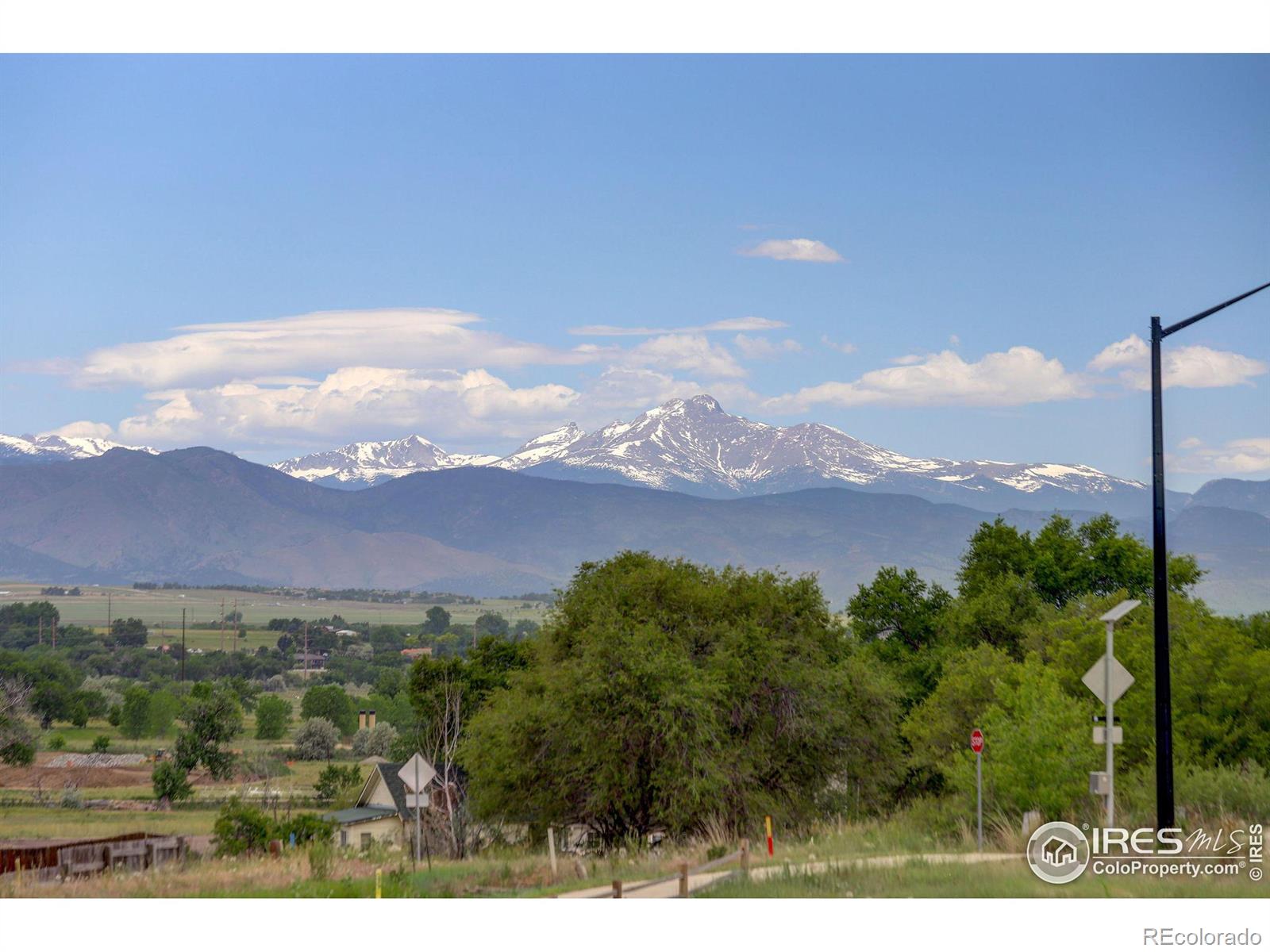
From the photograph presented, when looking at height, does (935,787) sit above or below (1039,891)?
below

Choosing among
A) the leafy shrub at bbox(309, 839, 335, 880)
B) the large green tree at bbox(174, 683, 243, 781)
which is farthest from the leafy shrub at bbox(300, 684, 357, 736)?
the leafy shrub at bbox(309, 839, 335, 880)

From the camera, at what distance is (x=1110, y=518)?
2601 inches

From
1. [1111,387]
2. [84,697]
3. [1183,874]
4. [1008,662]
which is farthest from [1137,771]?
[1111,387]

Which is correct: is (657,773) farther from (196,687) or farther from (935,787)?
(196,687)

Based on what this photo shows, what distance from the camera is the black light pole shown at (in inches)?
725

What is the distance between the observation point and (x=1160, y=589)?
1873 cm

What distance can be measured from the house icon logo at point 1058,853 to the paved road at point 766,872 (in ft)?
2.17

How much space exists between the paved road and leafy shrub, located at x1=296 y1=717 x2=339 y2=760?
94.8 meters

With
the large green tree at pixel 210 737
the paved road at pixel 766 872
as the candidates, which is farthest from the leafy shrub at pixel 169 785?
the paved road at pixel 766 872

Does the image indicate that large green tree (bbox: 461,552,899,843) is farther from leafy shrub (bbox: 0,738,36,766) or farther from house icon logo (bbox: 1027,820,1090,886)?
leafy shrub (bbox: 0,738,36,766)

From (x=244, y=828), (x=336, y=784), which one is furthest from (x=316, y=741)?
(x=244, y=828)

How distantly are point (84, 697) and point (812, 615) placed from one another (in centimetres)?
11706

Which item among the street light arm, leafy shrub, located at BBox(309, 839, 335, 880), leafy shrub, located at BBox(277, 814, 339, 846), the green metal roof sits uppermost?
the street light arm

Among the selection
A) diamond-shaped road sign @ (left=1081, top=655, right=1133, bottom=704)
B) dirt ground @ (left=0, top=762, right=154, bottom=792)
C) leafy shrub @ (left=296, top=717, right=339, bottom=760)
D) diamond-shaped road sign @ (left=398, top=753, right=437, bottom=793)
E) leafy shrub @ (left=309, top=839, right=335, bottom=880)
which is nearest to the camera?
diamond-shaped road sign @ (left=1081, top=655, right=1133, bottom=704)
